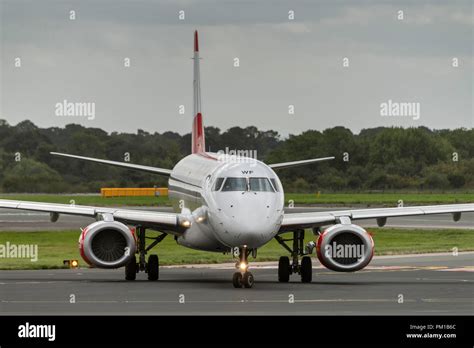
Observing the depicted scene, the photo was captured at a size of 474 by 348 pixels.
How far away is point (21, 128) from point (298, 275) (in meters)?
77.2

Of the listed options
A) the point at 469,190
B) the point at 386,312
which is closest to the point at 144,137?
the point at 469,190

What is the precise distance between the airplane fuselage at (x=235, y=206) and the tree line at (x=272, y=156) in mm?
53053

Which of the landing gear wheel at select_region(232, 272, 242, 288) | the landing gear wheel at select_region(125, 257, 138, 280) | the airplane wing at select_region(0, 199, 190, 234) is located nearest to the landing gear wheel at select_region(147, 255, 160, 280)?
the landing gear wheel at select_region(125, 257, 138, 280)

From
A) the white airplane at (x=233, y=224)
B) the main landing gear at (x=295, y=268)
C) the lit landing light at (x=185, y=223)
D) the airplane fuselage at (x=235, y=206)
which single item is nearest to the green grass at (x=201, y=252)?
the white airplane at (x=233, y=224)

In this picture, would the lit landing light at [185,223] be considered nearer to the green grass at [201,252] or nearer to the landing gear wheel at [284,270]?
the landing gear wheel at [284,270]

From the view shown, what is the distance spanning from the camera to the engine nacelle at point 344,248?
38.3 meters

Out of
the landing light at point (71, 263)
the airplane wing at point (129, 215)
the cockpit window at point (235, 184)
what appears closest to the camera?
the cockpit window at point (235, 184)

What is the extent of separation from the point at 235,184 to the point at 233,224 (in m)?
1.34

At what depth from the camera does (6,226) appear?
74.1 m

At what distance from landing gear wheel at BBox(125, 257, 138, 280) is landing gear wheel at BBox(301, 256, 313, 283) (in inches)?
200

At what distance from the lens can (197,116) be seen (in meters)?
53.7

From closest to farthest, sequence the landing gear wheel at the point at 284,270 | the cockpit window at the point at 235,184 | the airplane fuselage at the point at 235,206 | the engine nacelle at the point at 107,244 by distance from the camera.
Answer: the airplane fuselage at the point at 235,206, the cockpit window at the point at 235,184, the engine nacelle at the point at 107,244, the landing gear wheel at the point at 284,270
